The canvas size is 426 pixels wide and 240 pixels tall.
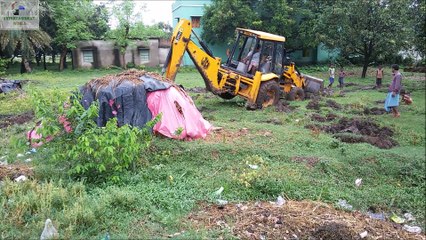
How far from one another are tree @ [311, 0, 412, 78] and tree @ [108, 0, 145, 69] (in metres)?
12.4

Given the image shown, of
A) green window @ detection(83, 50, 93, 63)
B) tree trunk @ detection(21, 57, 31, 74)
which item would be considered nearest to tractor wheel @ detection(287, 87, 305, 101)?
tree trunk @ detection(21, 57, 31, 74)

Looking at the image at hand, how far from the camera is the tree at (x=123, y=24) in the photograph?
25.2 metres

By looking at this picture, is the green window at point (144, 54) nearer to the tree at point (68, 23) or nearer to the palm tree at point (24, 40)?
the tree at point (68, 23)

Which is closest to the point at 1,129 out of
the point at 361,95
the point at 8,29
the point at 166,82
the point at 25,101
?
the point at 25,101

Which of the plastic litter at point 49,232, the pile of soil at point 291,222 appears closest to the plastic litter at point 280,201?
the pile of soil at point 291,222

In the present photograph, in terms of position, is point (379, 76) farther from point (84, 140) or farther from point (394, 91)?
point (84, 140)

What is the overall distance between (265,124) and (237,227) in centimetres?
511

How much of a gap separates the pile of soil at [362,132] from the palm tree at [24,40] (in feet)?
58.4

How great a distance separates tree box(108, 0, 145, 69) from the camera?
2520 centimetres

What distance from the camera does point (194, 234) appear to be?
3.76 m

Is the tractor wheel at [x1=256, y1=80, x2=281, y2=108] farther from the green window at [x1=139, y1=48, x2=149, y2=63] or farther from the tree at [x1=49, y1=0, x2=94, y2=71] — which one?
the green window at [x1=139, y1=48, x2=149, y2=63]

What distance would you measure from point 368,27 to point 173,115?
14.5 meters

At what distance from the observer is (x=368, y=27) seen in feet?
60.6

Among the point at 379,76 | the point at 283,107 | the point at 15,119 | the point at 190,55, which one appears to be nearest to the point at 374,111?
the point at 283,107
